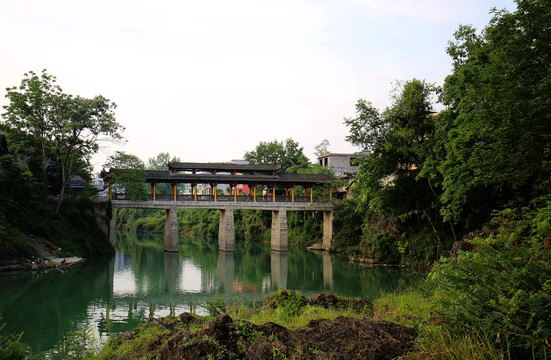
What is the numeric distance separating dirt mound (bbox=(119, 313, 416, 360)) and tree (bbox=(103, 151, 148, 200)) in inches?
1046

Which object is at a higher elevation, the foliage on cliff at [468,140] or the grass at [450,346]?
the foliage on cliff at [468,140]

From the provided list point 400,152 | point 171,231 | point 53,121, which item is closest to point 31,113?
point 53,121

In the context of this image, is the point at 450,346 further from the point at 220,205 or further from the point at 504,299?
the point at 220,205

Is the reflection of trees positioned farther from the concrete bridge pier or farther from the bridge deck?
the bridge deck

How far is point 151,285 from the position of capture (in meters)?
20.4

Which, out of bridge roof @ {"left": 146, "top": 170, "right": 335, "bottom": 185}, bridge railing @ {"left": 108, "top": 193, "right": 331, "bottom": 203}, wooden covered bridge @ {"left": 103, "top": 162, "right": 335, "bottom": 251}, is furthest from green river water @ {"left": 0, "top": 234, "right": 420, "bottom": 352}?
bridge roof @ {"left": 146, "top": 170, "right": 335, "bottom": 185}

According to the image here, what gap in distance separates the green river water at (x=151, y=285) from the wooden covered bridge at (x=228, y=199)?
247 centimetres

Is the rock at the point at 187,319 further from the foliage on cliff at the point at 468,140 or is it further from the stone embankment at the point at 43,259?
the stone embankment at the point at 43,259

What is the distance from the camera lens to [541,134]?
12.5m

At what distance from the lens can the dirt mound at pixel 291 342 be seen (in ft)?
14.8

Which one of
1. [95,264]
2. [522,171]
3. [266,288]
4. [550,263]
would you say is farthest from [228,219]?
[550,263]

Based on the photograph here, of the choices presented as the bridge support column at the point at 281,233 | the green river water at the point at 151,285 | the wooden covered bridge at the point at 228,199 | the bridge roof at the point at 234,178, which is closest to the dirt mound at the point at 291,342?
the green river water at the point at 151,285

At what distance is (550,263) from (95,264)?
83.8 ft

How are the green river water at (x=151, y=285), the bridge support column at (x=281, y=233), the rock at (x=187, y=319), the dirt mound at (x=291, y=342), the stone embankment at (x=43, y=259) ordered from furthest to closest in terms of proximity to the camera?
1. the bridge support column at (x=281, y=233)
2. the stone embankment at (x=43, y=259)
3. the green river water at (x=151, y=285)
4. the rock at (x=187, y=319)
5. the dirt mound at (x=291, y=342)
